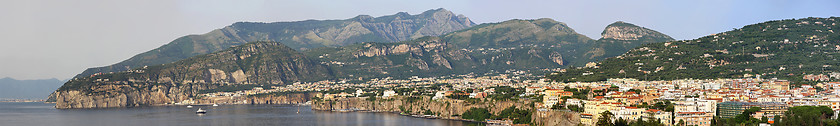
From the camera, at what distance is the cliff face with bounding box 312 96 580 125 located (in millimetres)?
75787

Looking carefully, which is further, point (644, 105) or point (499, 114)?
point (499, 114)

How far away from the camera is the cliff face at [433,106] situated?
A: 2984 inches

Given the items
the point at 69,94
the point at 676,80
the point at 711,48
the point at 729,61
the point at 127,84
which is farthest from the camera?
the point at 127,84

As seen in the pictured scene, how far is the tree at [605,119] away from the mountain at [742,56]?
4207cm

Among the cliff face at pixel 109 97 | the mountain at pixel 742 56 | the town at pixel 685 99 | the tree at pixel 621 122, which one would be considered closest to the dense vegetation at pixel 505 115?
the town at pixel 685 99

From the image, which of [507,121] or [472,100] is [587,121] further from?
[472,100]

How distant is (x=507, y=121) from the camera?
87688mm

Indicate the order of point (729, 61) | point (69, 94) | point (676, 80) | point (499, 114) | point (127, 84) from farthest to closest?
point (127, 84)
point (69, 94)
point (729, 61)
point (676, 80)
point (499, 114)

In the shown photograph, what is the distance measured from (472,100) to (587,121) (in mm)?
36878

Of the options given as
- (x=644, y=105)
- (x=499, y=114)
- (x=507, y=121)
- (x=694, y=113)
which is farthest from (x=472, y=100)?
(x=694, y=113)

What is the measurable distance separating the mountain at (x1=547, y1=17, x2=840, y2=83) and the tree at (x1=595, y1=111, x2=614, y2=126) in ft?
138

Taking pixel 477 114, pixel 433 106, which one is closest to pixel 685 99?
pixel 477 114

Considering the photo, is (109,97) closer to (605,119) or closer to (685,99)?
(685,99)

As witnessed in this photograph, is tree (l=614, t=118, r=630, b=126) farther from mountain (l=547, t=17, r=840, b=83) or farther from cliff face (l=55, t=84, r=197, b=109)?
cliff face (l=55, t=84, r=197, b=109)
